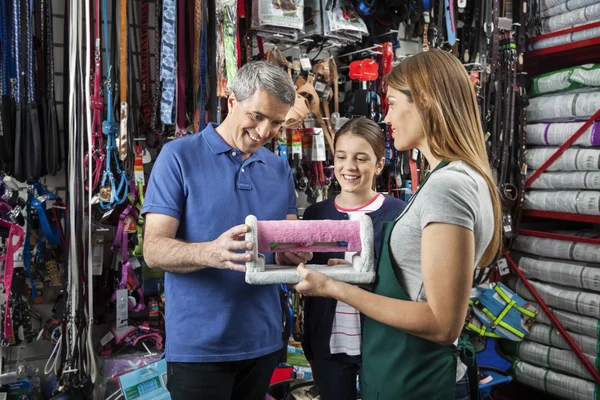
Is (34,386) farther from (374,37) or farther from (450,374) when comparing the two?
(374,37)

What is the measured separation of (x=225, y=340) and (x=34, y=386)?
1.73 metres

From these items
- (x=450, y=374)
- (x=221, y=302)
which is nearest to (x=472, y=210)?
(x=450, y=374)

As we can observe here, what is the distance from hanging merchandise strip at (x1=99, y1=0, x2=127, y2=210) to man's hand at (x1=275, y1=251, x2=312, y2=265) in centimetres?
152

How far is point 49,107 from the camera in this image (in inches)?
115

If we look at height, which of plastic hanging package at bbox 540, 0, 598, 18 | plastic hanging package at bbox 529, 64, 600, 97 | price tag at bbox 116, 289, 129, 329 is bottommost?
price tag at bbox 116, 289, 129, 329

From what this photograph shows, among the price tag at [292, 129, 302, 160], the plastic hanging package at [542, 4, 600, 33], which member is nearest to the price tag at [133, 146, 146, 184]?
the price tag at [292, 129, 302, 160]

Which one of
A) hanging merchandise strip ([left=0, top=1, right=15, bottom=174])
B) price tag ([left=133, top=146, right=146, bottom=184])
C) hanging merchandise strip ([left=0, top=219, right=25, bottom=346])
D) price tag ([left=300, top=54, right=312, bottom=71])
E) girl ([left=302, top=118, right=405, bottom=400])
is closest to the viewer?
girl ([left=302, top=118, right=405, bottom=400])

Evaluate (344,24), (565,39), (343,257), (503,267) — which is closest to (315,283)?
(343,257)

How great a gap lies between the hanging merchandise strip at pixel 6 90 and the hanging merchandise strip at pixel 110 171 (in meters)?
0.46

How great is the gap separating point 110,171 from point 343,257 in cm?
150

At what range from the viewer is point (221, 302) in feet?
5.98

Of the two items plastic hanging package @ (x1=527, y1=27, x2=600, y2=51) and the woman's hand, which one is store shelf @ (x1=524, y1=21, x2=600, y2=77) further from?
A: the woman's hand

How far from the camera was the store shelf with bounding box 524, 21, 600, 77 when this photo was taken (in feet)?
13.3

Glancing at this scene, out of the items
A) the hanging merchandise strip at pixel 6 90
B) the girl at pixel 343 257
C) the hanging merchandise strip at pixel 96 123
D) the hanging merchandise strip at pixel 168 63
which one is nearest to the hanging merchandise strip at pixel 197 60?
the hanging merchandise strip at pixel 168 63
